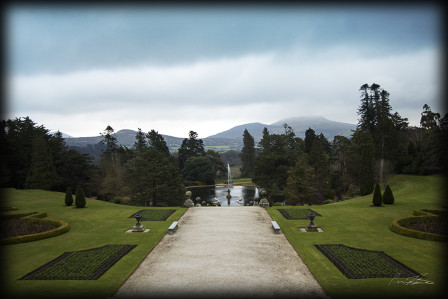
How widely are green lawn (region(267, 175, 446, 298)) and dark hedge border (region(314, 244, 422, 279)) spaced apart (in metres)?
0.33

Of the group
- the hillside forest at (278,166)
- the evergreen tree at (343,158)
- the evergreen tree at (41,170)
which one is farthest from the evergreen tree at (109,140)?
the evergreen tree at (343,158)

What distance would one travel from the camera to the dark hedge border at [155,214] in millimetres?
23972

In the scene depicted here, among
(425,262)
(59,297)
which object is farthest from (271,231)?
(59,297)

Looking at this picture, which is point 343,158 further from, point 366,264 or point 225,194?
point 366,264

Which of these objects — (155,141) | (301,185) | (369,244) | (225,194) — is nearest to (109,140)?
(155,141)

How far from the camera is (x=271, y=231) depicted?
19969 mm

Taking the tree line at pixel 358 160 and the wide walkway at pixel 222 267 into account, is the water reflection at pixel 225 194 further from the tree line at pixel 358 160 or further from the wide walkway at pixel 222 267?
the wide walkway at pixel 222 267

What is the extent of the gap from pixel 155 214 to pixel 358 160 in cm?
3984

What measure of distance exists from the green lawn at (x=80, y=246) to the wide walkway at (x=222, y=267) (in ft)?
2.40

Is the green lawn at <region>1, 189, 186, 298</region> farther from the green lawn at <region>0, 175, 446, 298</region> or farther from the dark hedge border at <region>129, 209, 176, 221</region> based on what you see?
the dark hedge border at <region>129, 209, 176, 221</region>

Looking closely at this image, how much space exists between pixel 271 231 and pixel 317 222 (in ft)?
14.5

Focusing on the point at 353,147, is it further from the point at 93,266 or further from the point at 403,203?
the point at 93,266

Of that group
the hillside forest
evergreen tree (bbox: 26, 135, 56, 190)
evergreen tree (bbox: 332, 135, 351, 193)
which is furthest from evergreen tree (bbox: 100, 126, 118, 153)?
evergreen tree (bbox: 332, 135, 351, 193)

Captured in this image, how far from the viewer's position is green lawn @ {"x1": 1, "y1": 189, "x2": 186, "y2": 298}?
11.0 m
